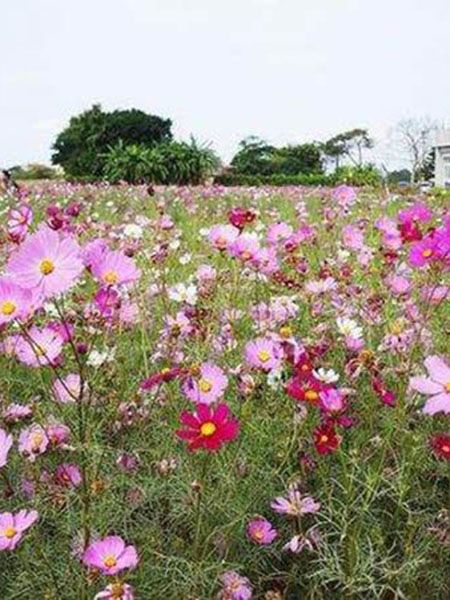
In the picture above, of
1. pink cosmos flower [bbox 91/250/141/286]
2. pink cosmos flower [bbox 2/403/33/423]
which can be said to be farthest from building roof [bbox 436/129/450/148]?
pink cosmos flower [bbox 91/250/141/286]

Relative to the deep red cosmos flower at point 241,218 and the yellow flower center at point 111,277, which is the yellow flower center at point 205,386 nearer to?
the yellow flower center at point 111,277

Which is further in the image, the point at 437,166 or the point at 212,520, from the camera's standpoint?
the point at 437,166

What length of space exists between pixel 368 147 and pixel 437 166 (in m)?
15.8

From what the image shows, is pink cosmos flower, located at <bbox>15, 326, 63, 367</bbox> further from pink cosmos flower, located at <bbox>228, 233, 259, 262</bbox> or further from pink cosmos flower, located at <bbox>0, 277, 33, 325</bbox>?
pink cosmos flower, located at <bbox>228, 233, 259, 262</bbox>

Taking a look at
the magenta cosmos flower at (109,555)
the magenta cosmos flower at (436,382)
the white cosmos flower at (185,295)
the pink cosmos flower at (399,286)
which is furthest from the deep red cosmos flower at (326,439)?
the pink cosmos flower at (399,286)

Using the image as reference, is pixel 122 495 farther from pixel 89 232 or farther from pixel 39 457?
pixel 89 232

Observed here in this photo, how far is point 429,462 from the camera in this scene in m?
2.04

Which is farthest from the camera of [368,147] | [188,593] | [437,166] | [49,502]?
[368,147]

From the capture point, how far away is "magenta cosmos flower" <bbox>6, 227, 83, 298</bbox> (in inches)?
54.4

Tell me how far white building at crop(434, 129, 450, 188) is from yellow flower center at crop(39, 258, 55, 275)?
46504 millimetres

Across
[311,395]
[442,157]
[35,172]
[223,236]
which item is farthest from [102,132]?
[311,395]

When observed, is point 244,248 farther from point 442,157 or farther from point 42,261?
Result: point 442,157

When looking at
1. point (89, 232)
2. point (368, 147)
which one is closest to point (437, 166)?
point (368, 147)

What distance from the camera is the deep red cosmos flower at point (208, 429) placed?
4.67 ft
